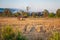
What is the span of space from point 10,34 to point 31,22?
47 cm

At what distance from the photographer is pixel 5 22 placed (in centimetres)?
270

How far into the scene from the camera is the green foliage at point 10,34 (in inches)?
107

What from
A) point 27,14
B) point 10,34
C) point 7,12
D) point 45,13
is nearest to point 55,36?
point 45,13

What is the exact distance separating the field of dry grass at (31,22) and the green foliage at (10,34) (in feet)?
0.33

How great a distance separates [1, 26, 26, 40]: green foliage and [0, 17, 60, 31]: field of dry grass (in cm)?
10

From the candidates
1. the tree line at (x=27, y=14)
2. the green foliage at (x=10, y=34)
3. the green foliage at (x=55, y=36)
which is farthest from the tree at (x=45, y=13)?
the green foliage at (x=10, y=34)

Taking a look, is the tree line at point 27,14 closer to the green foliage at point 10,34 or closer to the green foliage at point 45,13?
the green foliage at point 45,13

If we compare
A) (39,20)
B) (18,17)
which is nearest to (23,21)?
(18,17)

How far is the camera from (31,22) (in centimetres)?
269

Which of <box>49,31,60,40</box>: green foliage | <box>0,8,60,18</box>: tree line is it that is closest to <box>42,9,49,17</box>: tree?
<box>0,8,60,18</box>: tree line

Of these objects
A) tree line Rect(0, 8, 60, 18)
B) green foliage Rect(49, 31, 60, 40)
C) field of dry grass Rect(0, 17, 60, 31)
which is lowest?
green foliage Rect(49, 31, 60, 40)

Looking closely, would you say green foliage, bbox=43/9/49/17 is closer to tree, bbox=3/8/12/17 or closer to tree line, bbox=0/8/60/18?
tree line, bbox=0/8/60/18

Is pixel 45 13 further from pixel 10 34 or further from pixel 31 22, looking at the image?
pixel 10 34

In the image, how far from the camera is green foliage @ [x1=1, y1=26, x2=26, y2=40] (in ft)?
8.91
